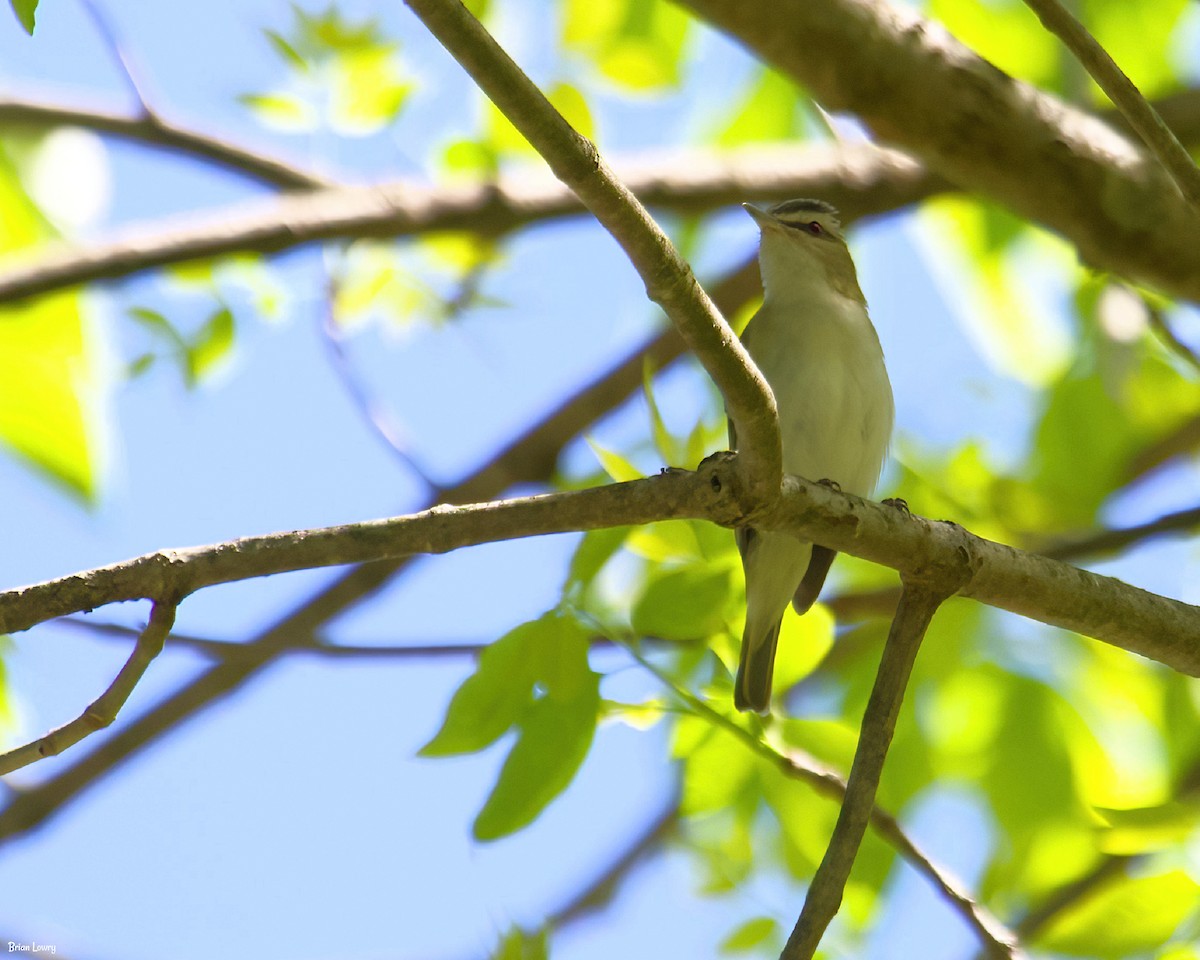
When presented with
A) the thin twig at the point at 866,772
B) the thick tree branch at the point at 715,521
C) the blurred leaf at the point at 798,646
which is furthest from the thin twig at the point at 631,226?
the blurred leaf at the point at 798,646

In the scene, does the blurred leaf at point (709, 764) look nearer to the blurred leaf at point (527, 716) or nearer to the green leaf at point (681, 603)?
the green leaf at point (681, 603)

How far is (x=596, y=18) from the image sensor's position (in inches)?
177

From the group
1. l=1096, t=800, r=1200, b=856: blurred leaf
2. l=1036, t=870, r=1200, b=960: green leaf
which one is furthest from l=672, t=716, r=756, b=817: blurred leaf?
l=1096, t=800, r=1200, b=856: blurred leaf

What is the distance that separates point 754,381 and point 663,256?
1.13ft

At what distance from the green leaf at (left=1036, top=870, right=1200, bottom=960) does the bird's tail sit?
2.79 feet

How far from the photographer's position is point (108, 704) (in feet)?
7.36

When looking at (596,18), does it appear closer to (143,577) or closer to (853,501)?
(853,501)

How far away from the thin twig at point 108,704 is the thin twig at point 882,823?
3.27ft

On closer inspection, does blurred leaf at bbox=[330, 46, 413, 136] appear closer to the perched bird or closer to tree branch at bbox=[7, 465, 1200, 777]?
the perched bird

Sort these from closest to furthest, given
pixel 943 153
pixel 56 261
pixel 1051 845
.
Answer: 1. pixel 1051 845
2. pixel 943 153
3. pixel 56 261

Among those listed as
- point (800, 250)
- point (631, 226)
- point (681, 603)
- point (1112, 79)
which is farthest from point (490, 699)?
point (800, 250)

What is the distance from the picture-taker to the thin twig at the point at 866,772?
2.29 m

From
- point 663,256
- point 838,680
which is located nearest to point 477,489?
point 838,680

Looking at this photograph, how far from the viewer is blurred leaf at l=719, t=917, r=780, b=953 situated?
2996mm
